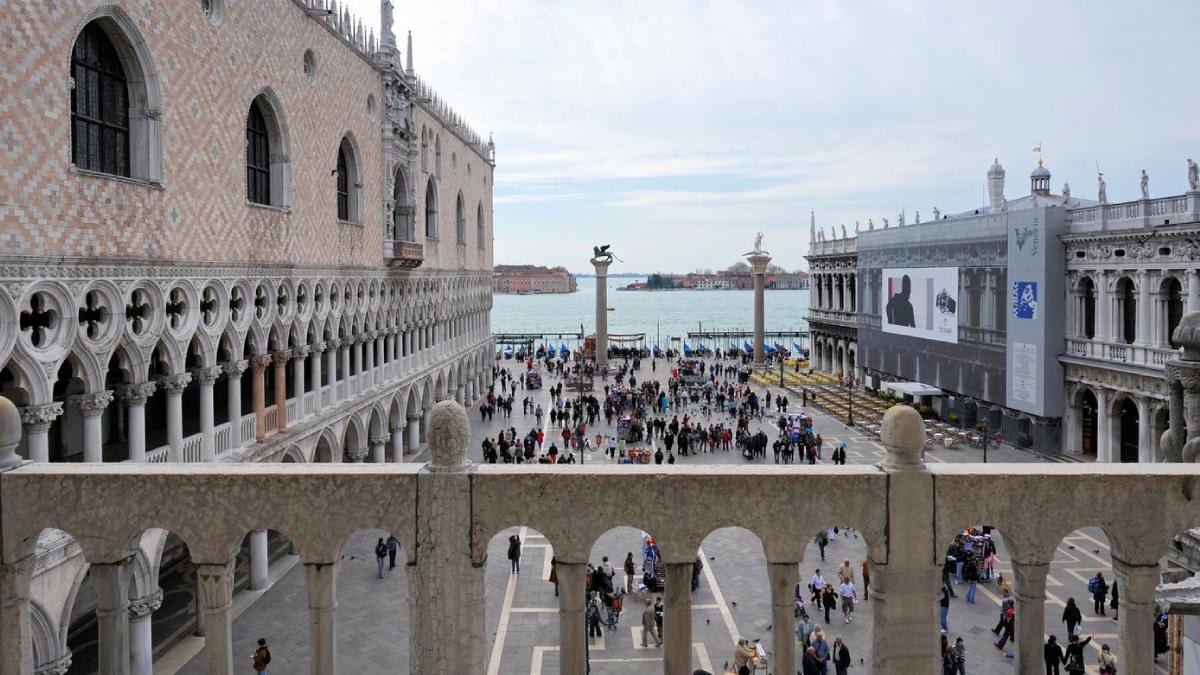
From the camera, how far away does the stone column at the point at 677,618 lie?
17.8 ft

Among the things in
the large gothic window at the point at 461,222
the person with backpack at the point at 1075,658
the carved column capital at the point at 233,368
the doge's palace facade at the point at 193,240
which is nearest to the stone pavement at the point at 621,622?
the person with backpack at the point at 1075,658

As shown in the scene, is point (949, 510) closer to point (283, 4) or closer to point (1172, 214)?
point (283, 4)

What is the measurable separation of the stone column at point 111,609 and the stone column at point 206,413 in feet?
31.8

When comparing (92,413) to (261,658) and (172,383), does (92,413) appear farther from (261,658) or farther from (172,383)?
(261,658)

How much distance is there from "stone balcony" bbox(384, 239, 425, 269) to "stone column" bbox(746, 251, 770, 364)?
29.5 m

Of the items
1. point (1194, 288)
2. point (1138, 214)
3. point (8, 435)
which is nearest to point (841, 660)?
point (8, 435)

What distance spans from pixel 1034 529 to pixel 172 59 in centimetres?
1343

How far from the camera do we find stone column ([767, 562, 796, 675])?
540cm

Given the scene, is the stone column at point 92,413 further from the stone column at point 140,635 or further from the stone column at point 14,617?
the stone column at point 14,617

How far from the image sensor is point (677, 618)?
546 centimetres

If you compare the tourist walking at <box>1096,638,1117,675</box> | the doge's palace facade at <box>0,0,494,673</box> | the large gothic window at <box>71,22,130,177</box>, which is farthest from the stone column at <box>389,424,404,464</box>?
the tourist walking at <box>1096,638,1117,675</box>

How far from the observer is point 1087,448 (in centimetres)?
2838

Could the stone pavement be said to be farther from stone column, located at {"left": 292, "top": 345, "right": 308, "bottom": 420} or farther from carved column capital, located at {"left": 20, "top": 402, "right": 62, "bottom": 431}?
carved column capital, located at {"left": 20, "top": 402, "right": 62, "bottom": 431}

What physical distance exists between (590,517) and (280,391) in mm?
14392
